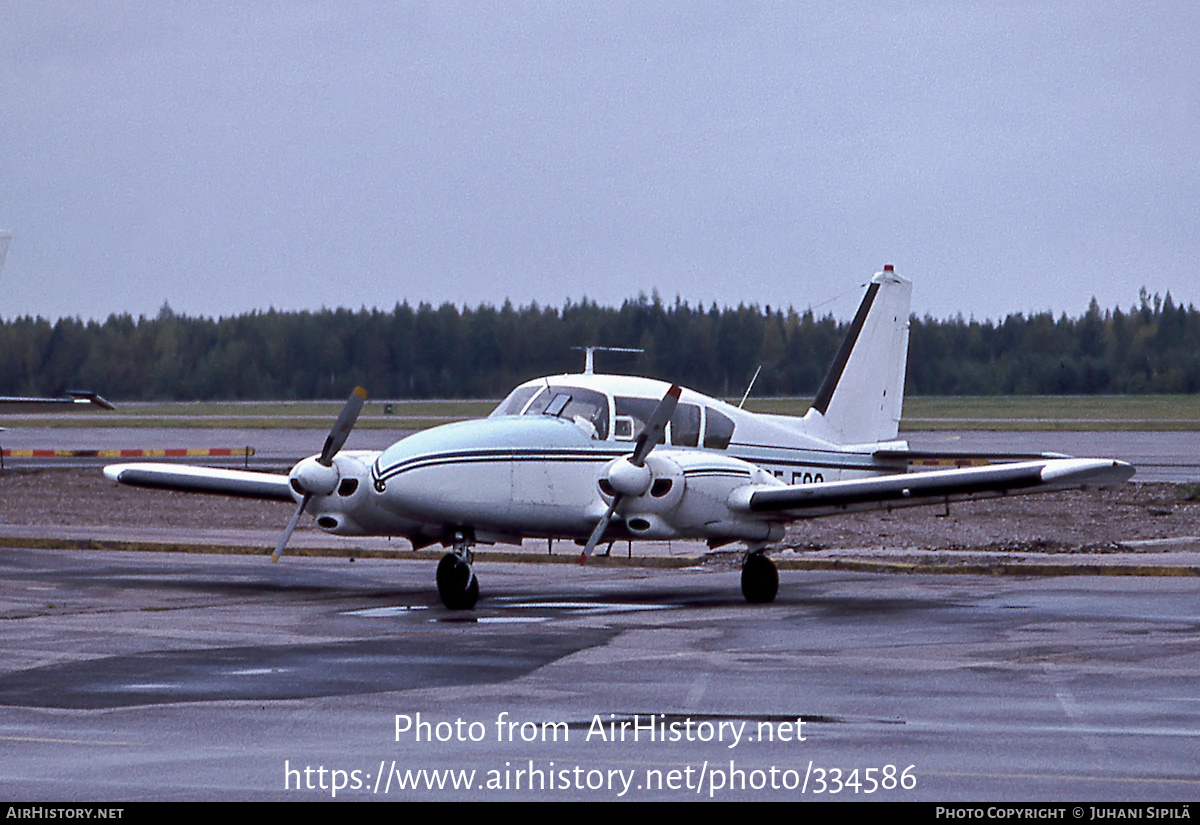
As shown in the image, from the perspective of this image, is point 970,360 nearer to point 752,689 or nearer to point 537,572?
point 537,572

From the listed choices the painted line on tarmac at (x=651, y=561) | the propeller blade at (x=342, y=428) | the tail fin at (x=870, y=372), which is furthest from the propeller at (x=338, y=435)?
the tail fin at (x=870, y=372)

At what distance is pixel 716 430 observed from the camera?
2016cm

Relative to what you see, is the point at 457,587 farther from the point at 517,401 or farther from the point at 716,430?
the point at 716,430

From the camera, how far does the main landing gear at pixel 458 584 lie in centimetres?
1773

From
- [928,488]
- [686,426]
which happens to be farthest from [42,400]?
[928,488]

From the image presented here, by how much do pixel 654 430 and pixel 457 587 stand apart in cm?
278

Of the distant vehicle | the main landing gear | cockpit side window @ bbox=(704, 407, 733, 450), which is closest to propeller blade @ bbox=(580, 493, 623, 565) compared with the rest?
the main landing gear

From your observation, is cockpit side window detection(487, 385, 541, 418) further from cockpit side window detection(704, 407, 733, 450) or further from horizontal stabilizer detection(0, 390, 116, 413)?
horizontal stabilizer detection(0, 390, 116, 413)

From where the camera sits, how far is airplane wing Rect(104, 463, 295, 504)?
20.8 metres

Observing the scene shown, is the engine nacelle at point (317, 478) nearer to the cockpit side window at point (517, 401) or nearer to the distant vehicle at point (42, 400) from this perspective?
the cockpit side window at point (517, 401)
